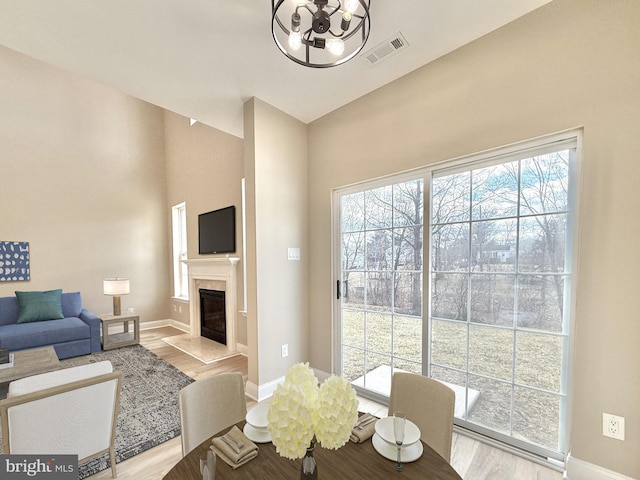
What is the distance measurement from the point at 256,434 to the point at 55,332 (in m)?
4.15

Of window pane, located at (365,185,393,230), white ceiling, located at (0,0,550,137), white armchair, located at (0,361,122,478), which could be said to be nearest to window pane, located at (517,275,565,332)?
window pane, located at (365,185,393,230)

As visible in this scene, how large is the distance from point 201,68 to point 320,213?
1.68 m

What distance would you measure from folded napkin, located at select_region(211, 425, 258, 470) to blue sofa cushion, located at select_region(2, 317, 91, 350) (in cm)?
406

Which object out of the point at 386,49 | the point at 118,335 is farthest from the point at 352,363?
the point at 118,335

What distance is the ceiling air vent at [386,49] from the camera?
191 centimetres

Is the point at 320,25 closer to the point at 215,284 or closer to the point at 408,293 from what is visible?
the point at 408,293

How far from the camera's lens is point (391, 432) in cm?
107

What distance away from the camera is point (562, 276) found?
1681 millimetres

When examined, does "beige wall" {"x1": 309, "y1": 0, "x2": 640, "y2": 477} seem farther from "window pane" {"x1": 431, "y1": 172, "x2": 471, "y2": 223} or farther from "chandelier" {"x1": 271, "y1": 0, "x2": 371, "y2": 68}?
"chandelier" {"x1": 271, "y1": 0, "x2": 371, "y2": 68}

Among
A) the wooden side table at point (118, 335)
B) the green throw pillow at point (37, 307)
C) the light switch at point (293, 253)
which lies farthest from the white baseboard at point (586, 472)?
the green throw pillow at point (37, 307)

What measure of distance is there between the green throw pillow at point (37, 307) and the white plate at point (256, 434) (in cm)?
467

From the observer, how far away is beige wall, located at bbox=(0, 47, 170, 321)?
4.19 meters

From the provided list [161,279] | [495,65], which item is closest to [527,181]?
[495,65]

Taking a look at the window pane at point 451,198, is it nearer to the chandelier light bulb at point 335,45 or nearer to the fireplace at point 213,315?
the chandelier light bulb at point 335,45
